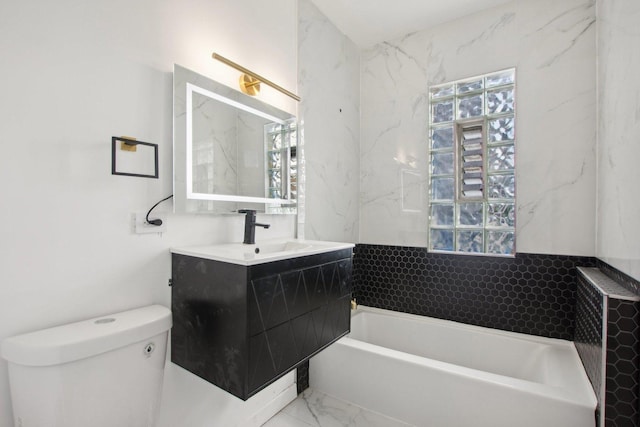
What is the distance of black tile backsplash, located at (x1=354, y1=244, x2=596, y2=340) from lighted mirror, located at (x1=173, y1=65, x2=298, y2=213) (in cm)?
119

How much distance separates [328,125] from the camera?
2.48 m

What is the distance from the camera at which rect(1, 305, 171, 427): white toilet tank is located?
86 cm

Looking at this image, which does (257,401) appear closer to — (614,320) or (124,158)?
(124,158)

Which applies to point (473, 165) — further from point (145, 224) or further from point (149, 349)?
point (149, 349)

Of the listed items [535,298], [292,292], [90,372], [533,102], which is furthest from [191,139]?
[535,298]

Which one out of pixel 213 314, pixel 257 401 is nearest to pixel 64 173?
pixel 213 314

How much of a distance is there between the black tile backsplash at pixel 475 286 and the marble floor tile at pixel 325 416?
943 millimetres

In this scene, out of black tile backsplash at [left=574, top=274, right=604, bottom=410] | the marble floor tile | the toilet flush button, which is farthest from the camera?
the marble floor tile

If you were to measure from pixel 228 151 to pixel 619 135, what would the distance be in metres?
2.01

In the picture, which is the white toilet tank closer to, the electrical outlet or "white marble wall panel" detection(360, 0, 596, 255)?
the electrical outlet

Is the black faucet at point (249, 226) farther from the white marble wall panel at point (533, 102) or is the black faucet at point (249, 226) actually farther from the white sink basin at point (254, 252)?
the white marble wall panel at point (533, 102)

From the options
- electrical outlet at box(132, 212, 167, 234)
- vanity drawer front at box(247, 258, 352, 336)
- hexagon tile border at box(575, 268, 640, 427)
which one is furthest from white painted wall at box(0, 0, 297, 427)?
hexagon tile border at box(575, 268, 640, 427)

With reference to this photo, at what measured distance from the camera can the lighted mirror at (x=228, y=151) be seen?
141cm

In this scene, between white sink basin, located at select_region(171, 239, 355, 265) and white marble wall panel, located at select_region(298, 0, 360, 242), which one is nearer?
white sink basin, located at select_region(171, 239, 355, 265)
